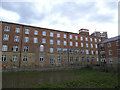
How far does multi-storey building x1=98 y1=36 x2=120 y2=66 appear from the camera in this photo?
3148cm

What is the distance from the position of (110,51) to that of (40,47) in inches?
959

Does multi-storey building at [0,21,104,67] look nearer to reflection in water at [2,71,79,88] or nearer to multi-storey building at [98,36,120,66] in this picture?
multi-storey building at [98,36,120,66]

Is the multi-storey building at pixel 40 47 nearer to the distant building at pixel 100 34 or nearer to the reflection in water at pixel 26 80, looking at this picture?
the reflection in water at pixel 26 80

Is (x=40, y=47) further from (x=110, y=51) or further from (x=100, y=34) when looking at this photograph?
(x=100, y=34)

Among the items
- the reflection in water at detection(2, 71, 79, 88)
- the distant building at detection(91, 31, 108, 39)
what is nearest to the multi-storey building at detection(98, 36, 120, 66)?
the distant building at detection(91, 31, 108, 39)

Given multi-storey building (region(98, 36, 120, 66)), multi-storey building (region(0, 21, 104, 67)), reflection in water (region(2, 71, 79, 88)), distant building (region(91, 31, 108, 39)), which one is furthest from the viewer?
distant building (region(91, 31, 108, 39))

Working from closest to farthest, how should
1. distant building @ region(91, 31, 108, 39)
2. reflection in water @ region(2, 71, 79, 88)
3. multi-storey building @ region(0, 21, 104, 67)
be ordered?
reflection in water @ region(2, 71, 79, 88) < multi-storey building @ region(0, 21, 104, 67) < distant building @ region(91, 31, 108, 39)

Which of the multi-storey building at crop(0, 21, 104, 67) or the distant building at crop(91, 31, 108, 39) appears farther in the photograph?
the distant building at crop(91, 31, 108, 39)

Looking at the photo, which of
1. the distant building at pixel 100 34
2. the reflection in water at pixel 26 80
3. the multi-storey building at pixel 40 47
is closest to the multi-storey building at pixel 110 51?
the multi-storey building at pixel 40 47

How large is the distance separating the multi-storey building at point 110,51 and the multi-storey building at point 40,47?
3994 millimetres

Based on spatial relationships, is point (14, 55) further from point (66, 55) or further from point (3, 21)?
point (66, 55)

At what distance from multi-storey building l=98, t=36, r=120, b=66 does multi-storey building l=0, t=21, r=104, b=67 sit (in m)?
3.99

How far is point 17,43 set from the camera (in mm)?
25406

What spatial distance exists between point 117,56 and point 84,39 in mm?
12226
